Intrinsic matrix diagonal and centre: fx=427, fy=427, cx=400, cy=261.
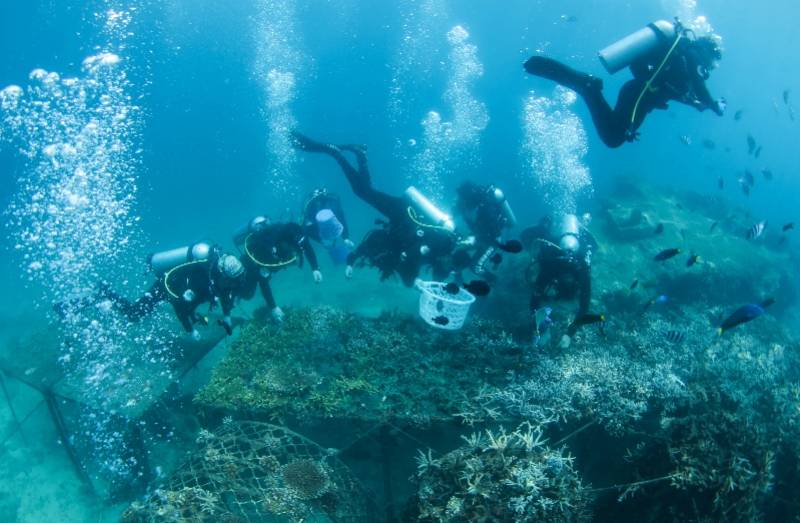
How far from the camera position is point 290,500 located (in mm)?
4797

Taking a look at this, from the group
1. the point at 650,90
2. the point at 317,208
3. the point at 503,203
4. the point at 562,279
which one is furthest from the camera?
the point at 503,203

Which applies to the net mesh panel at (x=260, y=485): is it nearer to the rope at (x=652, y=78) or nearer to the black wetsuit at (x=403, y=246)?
the black wetsuit at (x=403, y=246)

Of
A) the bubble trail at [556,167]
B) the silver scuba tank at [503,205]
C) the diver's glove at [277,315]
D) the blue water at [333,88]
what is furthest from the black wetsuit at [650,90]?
the blue water at [333,88]

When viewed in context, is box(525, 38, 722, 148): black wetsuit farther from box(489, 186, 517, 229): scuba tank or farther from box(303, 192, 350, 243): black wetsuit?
box(303, 192, 350, 243): black wetsuit

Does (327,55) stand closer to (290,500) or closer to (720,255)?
(720,255)

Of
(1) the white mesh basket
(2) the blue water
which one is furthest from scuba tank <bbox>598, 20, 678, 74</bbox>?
(2) the blue water

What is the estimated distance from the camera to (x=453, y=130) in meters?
52.3

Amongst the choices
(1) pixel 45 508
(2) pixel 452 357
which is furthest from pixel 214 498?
(1) pixel 45 508

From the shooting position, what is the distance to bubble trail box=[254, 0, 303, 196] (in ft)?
150

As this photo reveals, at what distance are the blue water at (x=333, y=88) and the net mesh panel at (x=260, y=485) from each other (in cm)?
2861

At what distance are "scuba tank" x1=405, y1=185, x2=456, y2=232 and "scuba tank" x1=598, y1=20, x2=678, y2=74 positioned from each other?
418 centimetres

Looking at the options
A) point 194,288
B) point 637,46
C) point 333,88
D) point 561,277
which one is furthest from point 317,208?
point 333,88

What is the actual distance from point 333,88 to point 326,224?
224 ft

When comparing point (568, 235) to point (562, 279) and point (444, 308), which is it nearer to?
point (562, 279)
